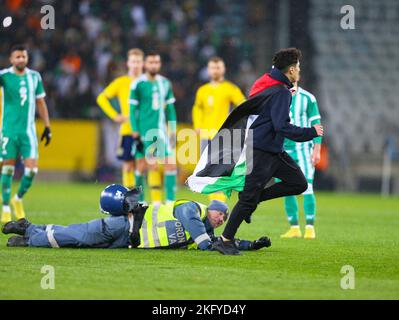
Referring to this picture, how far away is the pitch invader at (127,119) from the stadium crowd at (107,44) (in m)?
7.74

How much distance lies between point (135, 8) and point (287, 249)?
1656cm

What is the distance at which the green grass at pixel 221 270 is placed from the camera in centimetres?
755

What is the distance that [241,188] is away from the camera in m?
10.2

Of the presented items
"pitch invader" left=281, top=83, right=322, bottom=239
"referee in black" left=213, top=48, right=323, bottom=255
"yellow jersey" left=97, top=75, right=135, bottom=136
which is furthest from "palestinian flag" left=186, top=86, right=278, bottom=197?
"yellow jersey" left=97, top=75, right=135, bottom=136

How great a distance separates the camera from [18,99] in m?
14.0

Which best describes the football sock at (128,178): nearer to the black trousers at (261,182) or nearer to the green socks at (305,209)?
the green socks at (305,209)

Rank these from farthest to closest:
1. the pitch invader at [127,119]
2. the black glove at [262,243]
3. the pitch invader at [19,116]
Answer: the pitch invader at [127,119], the pitch invader at [19,116], the black glove at [262,243]

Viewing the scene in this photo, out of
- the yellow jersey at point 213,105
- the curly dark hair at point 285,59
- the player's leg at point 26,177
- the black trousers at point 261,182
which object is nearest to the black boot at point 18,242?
the black trousers at point 261,182

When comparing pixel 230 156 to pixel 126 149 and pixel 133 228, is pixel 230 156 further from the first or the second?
pixel 126 149

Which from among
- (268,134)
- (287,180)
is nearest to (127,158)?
(287,180)

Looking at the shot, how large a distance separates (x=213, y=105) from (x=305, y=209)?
14.7ft

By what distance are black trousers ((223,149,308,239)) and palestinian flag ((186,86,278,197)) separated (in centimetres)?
17
